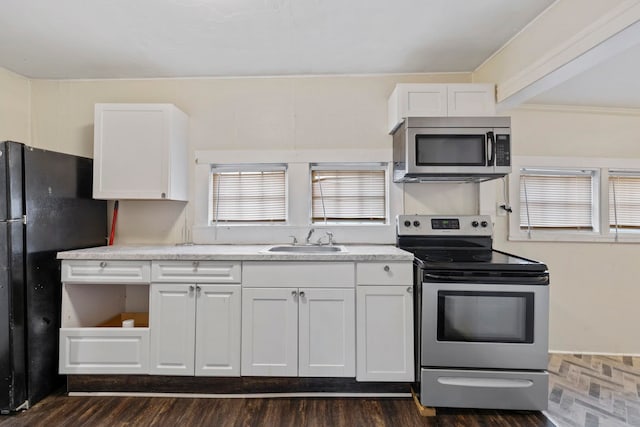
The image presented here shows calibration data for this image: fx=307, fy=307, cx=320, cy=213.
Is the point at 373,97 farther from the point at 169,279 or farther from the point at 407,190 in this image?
the point at 169,279

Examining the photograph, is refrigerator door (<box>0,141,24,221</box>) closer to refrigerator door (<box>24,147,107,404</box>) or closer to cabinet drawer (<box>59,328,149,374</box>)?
refrigerator door (<box>24,147,107,404</box>)

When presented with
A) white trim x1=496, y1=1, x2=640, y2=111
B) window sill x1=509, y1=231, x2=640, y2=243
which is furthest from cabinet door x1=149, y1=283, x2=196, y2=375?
window sill x1=509, y1=231, x2=640, y2=243

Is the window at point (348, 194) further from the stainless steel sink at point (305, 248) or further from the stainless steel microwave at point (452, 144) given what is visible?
the stainless steel microwave at point (452, 144)

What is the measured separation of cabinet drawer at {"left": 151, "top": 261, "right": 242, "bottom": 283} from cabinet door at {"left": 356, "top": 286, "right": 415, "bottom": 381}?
0.84 metres

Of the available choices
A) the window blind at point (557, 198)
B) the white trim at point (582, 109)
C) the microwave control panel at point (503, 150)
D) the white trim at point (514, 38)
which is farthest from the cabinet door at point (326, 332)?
the white trim at point (582, 109)

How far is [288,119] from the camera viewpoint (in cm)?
263

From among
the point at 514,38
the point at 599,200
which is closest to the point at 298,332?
the point at 514,38

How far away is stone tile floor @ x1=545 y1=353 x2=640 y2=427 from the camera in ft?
6.00

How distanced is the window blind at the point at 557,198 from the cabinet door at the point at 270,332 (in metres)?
2.23

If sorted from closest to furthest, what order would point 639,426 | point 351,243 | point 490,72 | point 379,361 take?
point 639,426, point 379,361, point 490,72, point 351,243

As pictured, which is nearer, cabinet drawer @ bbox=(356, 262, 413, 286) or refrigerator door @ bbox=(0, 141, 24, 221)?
refrigerator door @ bbox=(0, 141, 24, 221)

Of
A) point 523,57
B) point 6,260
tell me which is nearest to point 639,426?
point 523,57

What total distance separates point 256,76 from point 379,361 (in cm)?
241

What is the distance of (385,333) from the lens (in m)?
1.97
